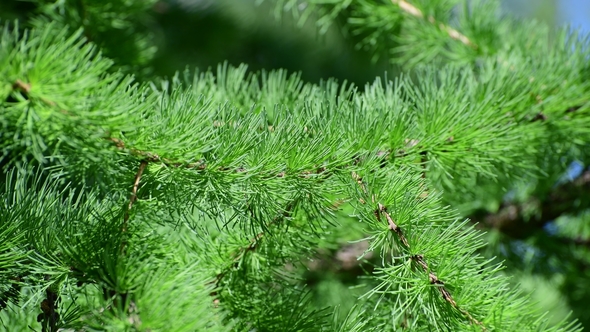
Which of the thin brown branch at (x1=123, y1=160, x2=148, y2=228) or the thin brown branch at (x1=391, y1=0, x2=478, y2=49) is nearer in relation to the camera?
the thin brown branch at (x1=123, y1=160, x2=148, y2=228)

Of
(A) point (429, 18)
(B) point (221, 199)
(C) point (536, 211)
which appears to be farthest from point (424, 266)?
(C) point (536, 211)

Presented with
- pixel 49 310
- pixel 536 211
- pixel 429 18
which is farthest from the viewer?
pixel 536 211

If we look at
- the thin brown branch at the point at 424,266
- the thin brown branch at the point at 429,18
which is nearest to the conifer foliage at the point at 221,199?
the thin brown branch at the point at 424,266

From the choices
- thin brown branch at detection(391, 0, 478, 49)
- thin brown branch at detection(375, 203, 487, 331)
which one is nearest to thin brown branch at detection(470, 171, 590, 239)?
thin brown branch at detection(391, 0, 478, 49)

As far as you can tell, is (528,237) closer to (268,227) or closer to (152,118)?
(268,227)

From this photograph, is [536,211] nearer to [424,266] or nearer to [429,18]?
[429,18]

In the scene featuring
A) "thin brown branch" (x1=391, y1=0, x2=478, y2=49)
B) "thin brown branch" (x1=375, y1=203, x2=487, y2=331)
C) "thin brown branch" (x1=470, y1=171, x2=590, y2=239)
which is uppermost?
"thin brown branch" (x1=391, y1=0, x2=478, y2=49)

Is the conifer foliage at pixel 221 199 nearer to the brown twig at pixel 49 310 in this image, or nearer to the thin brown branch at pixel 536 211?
the brown twig at pixel 49 310

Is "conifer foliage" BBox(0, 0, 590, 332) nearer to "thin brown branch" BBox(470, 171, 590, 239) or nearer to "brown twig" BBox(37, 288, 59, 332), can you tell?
"brown twig" BBox(37, 288, 59, 332)

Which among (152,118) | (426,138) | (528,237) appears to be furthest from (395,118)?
(528,237)
